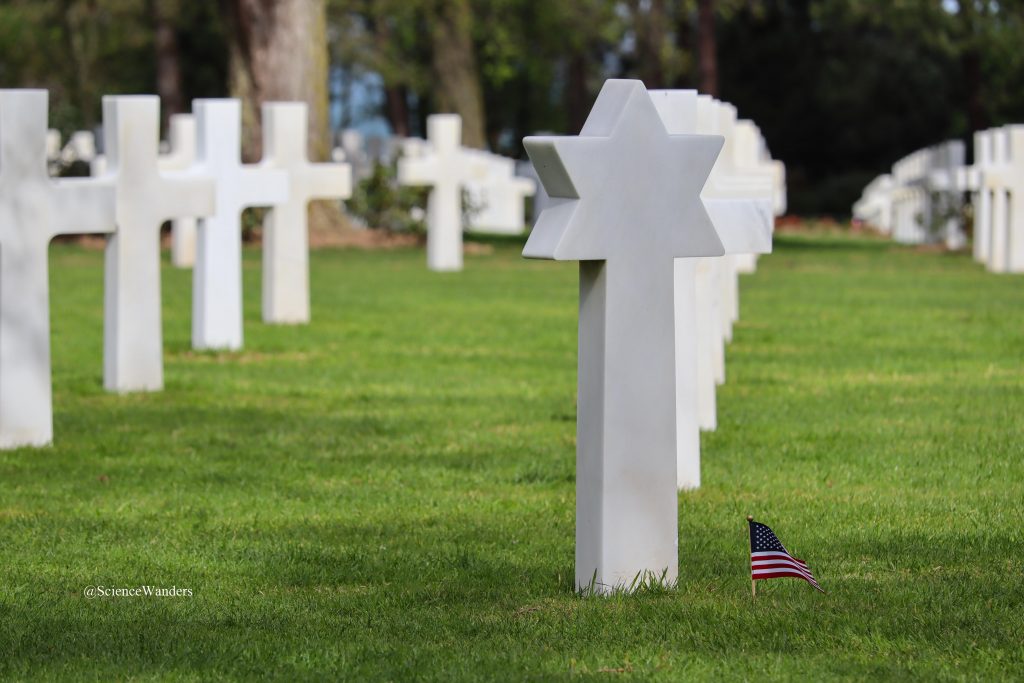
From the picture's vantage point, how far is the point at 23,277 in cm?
800

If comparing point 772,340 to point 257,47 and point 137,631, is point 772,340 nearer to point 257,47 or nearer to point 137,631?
point 137,631

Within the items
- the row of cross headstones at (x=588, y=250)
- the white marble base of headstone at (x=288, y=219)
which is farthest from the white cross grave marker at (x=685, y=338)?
the white marble base of headstone at (x=288, y=219)

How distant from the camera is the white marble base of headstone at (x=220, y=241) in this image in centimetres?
1184

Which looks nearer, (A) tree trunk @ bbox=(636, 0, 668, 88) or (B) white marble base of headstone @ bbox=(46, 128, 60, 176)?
(B) white marble base of headstone @ bbox=(46, 128, 60, 176)

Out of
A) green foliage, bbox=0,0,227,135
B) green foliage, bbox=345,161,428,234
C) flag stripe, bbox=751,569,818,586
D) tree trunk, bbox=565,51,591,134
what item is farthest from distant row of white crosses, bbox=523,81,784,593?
tree trunk, bbox=565,51,591,134

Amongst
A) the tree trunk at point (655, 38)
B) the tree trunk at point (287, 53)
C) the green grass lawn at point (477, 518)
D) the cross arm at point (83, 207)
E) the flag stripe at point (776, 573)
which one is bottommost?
the green grass lawn at point (477, 518)

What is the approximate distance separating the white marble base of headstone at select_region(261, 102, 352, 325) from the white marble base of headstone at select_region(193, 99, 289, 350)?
3.62 ft

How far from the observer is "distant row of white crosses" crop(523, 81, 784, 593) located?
5.10 m

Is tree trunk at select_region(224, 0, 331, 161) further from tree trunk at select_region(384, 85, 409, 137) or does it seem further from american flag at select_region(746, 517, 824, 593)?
tree trunk at select_region(384, 85, 409, 137)

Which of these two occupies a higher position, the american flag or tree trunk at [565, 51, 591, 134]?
tree trunk at [565, 51, 591, 134]

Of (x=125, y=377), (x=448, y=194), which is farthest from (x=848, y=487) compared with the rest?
(x=448, y=194)

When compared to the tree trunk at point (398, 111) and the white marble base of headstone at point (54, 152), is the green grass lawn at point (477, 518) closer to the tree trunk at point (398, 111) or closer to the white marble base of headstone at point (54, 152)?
the white marble base of headstone at point (54, 152)

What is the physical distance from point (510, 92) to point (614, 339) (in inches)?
2125

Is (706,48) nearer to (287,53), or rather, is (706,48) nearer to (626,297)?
(287,53)
